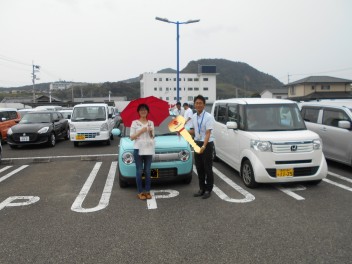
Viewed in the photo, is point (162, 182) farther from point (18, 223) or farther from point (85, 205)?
point (18, 223)

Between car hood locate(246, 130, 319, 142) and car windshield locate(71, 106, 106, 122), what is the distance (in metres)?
7.88

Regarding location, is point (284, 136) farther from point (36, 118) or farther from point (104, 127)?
point (36, 118)

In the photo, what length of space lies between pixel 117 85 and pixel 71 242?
10345 cm

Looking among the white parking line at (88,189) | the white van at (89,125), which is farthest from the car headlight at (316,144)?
the white van at (89,125)

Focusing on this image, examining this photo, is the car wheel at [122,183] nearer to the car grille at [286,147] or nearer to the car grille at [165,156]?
the car grille at [165,156]

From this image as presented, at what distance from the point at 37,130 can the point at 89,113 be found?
2066 mm

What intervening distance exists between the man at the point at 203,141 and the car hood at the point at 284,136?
3.55 feet

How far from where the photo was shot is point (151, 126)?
4.95 metres

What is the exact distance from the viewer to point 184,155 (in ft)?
18.2

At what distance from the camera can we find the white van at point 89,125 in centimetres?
1135

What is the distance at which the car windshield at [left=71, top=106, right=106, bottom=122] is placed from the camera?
11.9 m

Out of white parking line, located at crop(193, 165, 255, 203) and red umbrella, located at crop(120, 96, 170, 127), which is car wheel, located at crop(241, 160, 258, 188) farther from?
red umbrella, located at crop(120, 96, 170, 127)

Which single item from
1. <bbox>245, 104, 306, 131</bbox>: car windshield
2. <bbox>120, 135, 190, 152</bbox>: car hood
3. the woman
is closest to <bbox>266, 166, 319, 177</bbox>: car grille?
<bbox>245, 104, 306, 131</bbox>: car windshield

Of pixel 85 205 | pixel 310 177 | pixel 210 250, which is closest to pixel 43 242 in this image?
pixel 85 205
